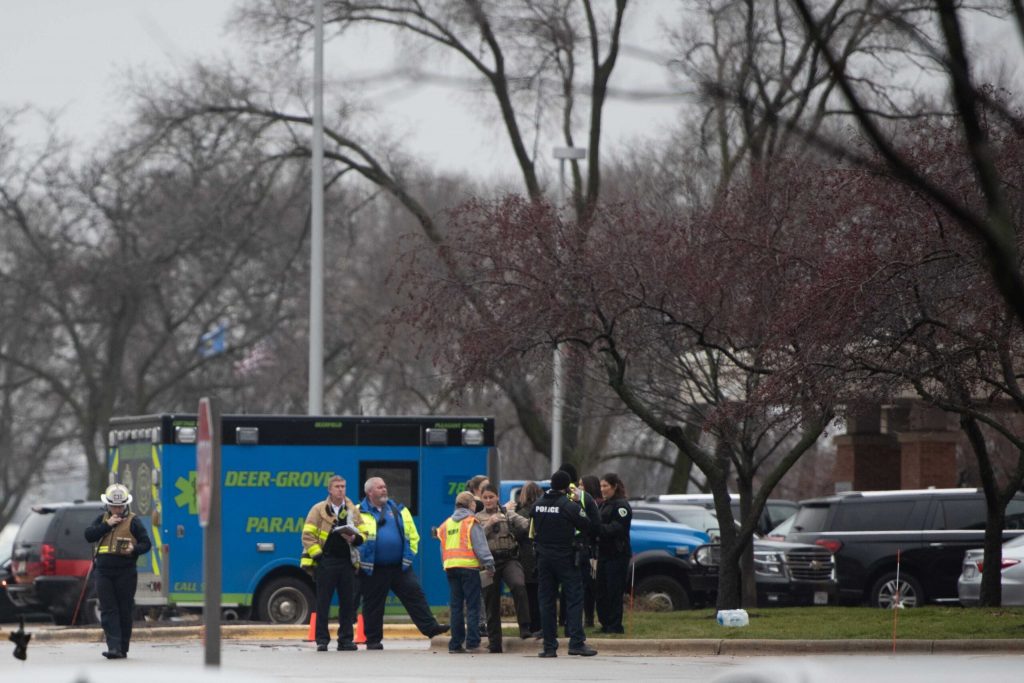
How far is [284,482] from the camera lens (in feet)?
75.7

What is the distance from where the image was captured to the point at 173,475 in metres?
22.5

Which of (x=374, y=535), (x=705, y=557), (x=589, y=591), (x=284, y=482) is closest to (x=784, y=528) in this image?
(x=705, y=557)

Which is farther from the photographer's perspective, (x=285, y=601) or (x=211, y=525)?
(x=285, y=601)

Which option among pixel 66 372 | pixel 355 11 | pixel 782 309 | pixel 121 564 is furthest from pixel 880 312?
pixel 66 372

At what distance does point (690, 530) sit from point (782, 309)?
19.5ft

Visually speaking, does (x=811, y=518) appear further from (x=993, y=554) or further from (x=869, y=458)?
(x=869, y=458)

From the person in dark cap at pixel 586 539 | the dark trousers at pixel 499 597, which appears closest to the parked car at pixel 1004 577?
the person in dark cap at pixel 586 539

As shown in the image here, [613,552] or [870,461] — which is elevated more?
[870,461]

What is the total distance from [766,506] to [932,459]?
7.07 metres

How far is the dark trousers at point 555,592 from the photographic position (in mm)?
18141

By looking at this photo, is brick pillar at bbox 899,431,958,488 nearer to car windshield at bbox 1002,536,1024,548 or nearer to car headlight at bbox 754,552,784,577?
car headlight at bbox 754,552,784,577

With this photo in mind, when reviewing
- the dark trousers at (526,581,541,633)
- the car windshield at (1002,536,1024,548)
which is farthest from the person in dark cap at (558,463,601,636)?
the car windshield at (1002,536,1024,548)

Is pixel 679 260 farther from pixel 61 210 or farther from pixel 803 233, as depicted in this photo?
pixel 61 210

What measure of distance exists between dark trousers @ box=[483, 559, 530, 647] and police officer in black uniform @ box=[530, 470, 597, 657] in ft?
2.72
